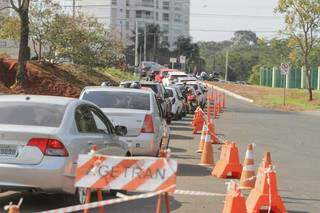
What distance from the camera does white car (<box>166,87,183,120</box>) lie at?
102ft

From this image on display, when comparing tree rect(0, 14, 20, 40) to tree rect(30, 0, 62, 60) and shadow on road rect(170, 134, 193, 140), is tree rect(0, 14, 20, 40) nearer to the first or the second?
tree rect(30, 0, 62, 60)

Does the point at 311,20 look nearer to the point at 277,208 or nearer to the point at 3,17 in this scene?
the point at 3,17

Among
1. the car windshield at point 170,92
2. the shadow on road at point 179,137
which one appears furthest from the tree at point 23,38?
the shadow on road at point 179,137

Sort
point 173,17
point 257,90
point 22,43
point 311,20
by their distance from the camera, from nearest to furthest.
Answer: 1. point 22,43
2. point 311,20
3. point 257,90
4. point 173,17

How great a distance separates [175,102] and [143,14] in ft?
470

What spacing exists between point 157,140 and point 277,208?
217 inches

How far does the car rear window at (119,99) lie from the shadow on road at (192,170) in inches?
58.6

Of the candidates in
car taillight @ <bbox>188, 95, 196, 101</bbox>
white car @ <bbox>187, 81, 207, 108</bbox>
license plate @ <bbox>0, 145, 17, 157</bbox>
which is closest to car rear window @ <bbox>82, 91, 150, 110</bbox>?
license plate @ <bbox>0, 145, 17, 157</bbox>

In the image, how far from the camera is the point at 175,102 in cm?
3161

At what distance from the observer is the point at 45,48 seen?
4109 cm

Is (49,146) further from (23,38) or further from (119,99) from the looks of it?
(23,38)

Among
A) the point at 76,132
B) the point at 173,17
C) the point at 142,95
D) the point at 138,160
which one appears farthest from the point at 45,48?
the point at 173,17

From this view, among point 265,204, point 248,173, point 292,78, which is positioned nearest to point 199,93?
point 248,173

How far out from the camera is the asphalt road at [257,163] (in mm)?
9938
